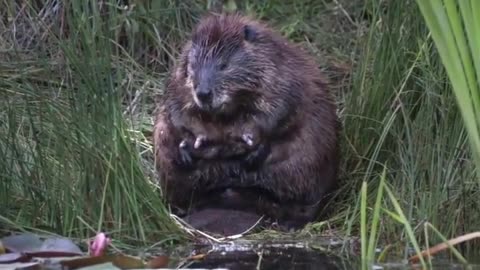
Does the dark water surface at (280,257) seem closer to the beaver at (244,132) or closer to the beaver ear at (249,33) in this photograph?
the beaver at (244,132)

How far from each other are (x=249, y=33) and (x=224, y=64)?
0.61ft

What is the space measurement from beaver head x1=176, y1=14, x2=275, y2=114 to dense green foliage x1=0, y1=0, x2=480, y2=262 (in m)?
0.31

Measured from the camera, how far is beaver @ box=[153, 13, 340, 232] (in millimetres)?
5176

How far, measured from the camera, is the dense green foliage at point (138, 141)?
4.32 m

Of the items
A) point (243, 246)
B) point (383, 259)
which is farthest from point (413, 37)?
point (383, 259)

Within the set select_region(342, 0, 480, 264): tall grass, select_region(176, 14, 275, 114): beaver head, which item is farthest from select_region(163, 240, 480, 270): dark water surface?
select_region(176, 14, 275, 114): beaver head

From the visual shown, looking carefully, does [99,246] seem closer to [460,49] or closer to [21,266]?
[21,266]

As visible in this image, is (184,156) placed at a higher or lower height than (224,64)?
lower

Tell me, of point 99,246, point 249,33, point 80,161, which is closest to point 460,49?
point 99,246

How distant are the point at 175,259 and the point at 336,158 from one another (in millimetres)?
1357

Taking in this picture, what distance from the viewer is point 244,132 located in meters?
5.18

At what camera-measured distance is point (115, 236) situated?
430 cm

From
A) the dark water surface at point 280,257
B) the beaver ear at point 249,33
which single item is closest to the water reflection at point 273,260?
the dark water surface at point 280,257

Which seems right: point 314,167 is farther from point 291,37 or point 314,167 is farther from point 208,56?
point 291,37
